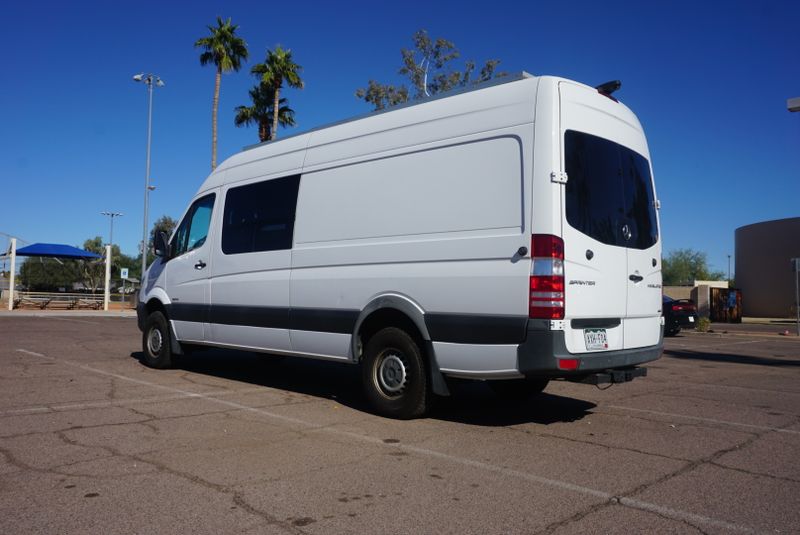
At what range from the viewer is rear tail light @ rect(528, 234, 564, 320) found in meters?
5.10

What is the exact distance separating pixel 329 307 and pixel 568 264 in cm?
265

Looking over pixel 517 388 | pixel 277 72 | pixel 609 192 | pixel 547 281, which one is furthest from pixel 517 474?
pixel 277 72

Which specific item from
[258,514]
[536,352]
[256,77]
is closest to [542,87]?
→ [536,352]

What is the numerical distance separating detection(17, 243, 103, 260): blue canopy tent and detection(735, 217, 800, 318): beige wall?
42335 millimetres

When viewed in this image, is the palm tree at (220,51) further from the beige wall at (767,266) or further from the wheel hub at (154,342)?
the beige wall at (767,266)

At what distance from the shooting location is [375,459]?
188 inches

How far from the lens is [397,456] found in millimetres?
4863

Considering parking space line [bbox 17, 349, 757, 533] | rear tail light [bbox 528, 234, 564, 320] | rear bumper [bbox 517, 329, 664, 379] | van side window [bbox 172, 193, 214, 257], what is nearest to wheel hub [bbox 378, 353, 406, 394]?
parking space line [bbox 17, 349, 757, 533]

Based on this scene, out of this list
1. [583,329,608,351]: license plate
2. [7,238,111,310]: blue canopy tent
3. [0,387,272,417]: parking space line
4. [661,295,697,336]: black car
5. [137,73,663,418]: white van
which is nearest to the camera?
[137,73,663,418]: white van

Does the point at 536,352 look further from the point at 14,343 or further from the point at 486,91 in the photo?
the point at 14,343

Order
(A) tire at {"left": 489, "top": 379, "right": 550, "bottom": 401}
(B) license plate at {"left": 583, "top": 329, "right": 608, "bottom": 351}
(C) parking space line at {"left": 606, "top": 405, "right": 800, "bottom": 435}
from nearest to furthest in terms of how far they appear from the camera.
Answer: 1. (B) license plate at {"left": 583, "top": 329, "right": 608, "bottom": 351}
2. (C) parking space line at {"left": 606, "top": 405, "right": 800, "bottom": 435}
3. (A) tire at {"left": 489, "top": 379, "right": 550, "bottom": 401}

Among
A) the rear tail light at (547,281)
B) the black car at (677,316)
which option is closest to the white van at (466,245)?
the rear tail light at (547,281)

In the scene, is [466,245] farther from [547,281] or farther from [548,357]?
[548,357]

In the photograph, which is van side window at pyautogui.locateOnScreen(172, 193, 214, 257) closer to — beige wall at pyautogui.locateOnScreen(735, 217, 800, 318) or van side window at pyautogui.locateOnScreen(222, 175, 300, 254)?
van side window at pyautogui.locateOnScreen(222, 175, 300, 254)
